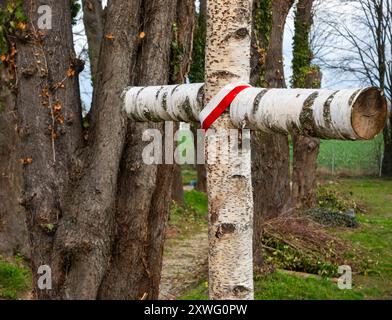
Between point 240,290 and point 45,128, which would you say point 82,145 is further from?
point 240,290

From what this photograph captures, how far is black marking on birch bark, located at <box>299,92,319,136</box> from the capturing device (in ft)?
6.95

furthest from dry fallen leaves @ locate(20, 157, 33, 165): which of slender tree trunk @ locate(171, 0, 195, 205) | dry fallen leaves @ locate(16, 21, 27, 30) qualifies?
slender tree trunk @ locate(171, 0, 195, 205)

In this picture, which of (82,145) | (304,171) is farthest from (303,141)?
(82,145)

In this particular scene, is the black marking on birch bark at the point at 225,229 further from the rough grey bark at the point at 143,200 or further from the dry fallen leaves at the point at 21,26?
the dry fallen leaves at the point at 21,26

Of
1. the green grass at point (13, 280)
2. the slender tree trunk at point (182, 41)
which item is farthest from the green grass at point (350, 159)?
the slender tree trunk at point (182, 41)

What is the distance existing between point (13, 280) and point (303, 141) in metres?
8.56

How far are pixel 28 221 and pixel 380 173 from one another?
82.5 ft

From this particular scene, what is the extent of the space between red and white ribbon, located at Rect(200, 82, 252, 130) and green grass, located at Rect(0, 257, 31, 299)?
637cm

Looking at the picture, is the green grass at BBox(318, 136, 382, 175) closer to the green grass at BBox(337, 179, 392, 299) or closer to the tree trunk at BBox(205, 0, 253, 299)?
the green grass at BBox(337, 179, 392, 299)

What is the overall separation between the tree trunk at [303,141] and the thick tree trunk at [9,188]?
285 inches

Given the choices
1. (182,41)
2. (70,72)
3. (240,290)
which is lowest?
(240,290)

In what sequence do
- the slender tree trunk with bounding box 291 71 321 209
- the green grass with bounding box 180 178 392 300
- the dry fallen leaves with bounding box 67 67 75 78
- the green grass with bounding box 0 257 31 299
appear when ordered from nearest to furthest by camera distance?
the dry fallen leaves with bounding box 67 67 75 78
the green grass with bounding box 0 257 31 299
the green grass with bounding box 180 178 392 300
the slender tree trunk with bounding box 291 71 321 209

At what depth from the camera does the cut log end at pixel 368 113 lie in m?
2.01

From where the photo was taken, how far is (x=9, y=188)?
30.9 feet
